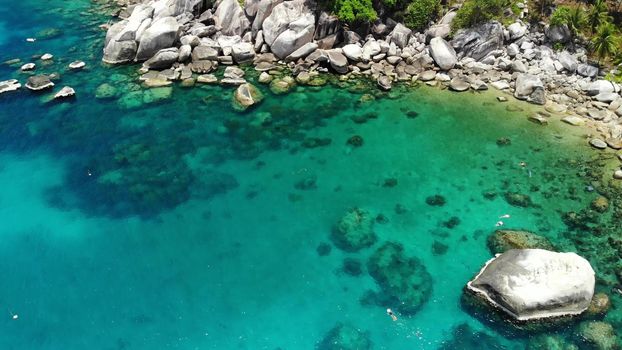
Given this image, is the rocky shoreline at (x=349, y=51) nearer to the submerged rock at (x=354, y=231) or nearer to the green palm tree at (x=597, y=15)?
the green palm tree at (x=597, y=15)

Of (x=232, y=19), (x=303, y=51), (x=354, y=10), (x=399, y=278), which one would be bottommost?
(x=399, y=278)

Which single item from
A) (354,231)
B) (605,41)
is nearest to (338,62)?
(354,231)

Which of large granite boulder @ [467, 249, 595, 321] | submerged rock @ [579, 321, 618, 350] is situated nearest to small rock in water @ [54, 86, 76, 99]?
large granite boulder @ [467, 249, 595, 321]

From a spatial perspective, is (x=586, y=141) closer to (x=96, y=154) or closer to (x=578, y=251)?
(x=578, y=251)

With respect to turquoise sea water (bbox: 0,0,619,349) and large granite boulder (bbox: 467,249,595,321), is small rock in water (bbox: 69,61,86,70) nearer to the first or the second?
turquoise sea water (bbox: 0,0,619,349)

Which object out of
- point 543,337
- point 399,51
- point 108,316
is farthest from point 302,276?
point 399,51

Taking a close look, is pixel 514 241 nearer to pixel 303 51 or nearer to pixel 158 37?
pixel 303 51
